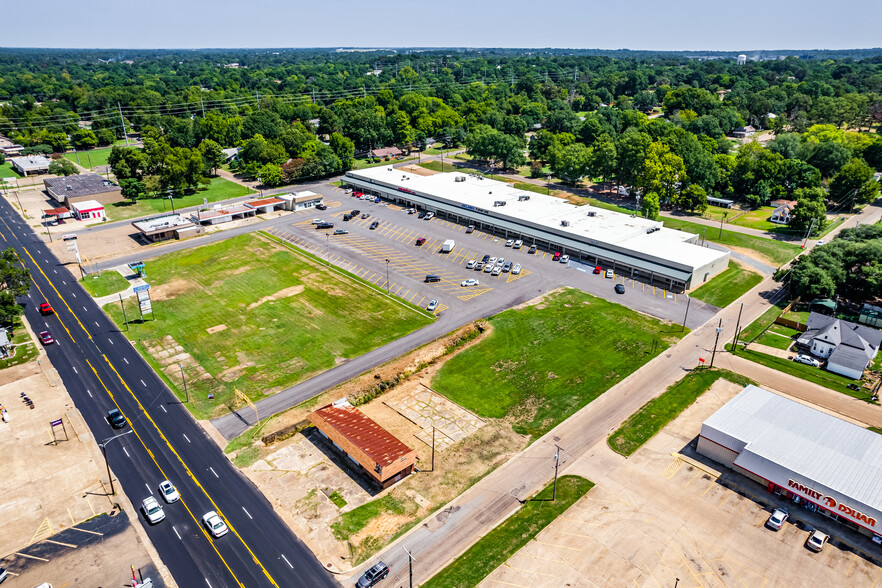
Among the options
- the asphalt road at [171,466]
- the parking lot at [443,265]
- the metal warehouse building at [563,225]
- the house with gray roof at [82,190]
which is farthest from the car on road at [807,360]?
the house with gray roof at [82,190]

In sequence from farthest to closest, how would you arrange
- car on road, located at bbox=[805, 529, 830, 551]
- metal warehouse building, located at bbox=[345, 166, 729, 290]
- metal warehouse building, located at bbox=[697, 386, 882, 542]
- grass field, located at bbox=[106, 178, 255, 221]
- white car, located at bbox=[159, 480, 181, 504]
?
1. grass field, located at bbox=[106, 178, 255, 221]
2. metal warehouse building, located at bbox=[345, 166, 729, 290]
3. white car, located at bbox=[159, 480, 181, 504]
4. metal warehouse building, located at bbox=[697, 386, 882, 542]
5. car on road, located at bbox=[805, 529, 830, 551]

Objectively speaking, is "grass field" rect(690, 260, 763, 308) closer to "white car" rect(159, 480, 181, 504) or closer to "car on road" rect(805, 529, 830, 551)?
"car on road" rect(805, 529, 830, 551)

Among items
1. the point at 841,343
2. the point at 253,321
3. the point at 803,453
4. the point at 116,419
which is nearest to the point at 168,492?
the point at 116,419

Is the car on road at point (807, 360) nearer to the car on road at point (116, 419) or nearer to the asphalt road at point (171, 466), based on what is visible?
the asphalt road at point (171, 466)

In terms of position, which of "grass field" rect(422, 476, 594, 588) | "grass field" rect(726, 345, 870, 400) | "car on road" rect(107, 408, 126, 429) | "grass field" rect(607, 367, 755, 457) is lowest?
"grass field" rect(422, 476, 594, 588)

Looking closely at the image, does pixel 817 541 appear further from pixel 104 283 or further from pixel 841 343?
pixel 104 283

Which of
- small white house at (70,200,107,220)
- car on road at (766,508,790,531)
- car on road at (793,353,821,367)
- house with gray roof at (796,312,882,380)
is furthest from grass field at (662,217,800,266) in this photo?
small white house at (70,200,107,220)

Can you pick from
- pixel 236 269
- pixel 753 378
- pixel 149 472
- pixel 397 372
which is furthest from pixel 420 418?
pixel 236 269
